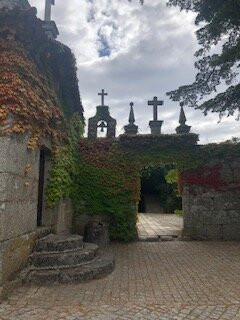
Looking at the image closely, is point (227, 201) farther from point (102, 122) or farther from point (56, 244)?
point (56, 244)

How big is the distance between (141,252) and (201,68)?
6.44m

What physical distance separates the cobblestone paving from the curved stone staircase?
21cm

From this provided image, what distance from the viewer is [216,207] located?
1088 centimetres

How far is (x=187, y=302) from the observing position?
439cm

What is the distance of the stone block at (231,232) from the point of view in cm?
1063

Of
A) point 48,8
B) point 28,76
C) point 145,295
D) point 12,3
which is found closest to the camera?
point 145,295

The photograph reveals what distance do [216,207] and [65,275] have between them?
6972mm

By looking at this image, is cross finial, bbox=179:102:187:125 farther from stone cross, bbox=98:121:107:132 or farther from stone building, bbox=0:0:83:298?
stone building, bbox=0:0:83:298

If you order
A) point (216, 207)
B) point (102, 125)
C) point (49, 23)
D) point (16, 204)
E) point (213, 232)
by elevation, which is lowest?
point (213, 232)

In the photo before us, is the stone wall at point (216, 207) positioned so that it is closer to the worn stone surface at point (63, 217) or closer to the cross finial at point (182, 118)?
the cross finial at point (182, 118)

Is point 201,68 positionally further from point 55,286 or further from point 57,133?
point 55,286

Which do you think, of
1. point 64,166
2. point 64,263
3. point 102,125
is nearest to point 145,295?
point 64,263

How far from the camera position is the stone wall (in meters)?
10.7

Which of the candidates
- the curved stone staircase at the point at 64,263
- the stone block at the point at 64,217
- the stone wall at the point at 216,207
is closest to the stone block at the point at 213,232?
the stone wall at the point at 216,207
